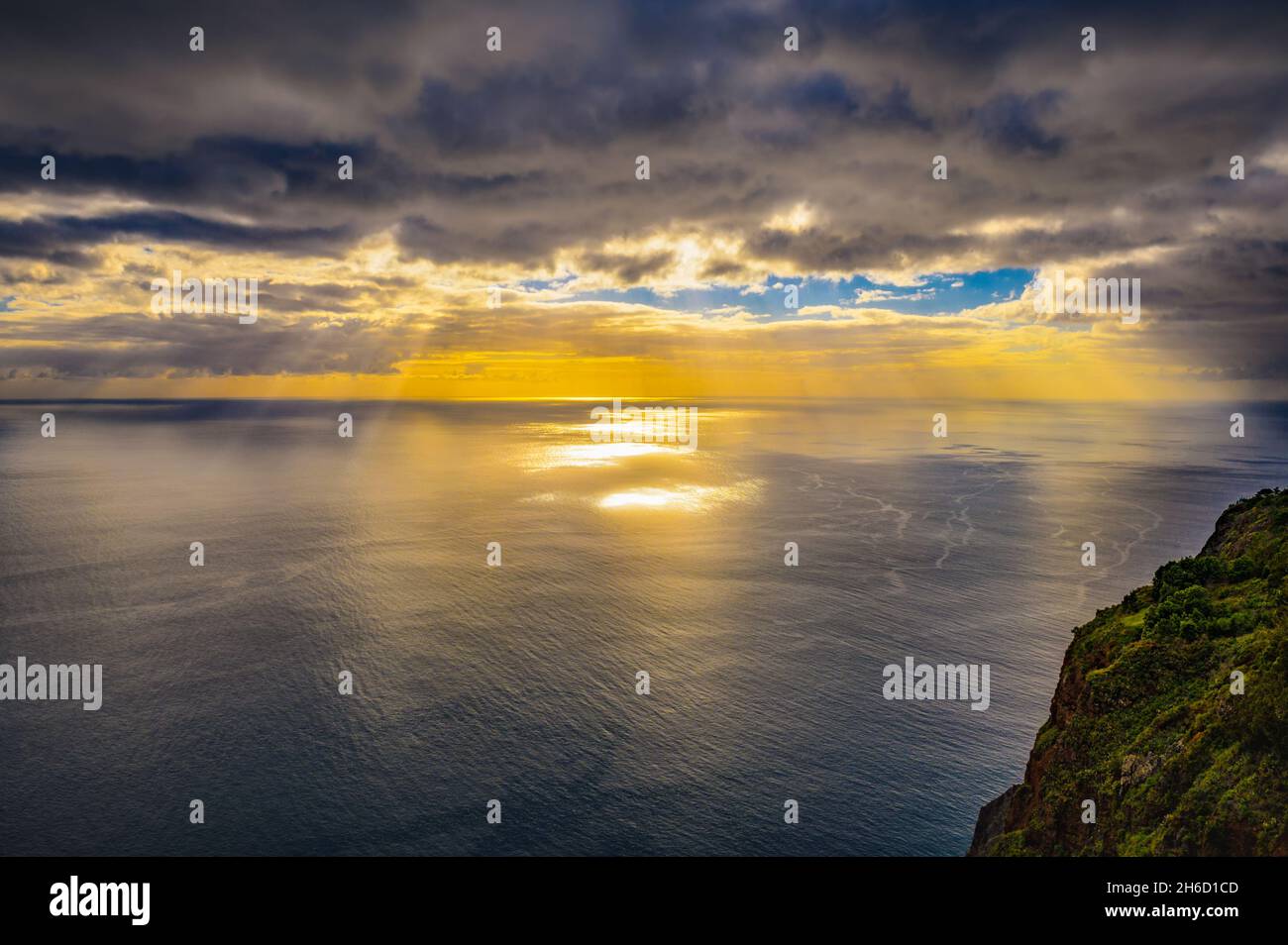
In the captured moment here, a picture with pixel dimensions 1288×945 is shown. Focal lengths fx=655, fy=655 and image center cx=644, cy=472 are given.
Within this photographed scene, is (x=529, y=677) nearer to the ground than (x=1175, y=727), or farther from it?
nearer to the ground

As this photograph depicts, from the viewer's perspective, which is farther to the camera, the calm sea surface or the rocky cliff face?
the calm sea surface

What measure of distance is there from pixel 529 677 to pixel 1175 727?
6085cm

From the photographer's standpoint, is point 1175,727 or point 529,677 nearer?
point 1175,727

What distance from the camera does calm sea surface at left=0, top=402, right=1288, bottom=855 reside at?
52.8 meters

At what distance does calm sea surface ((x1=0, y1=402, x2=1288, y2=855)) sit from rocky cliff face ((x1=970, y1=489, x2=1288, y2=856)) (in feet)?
70.8

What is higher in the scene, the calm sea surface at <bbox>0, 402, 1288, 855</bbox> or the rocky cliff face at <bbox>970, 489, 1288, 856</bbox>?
the rocky cliff face at <bbox>970, 489, 1288, 856</bbox>

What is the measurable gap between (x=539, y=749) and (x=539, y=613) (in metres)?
35.0

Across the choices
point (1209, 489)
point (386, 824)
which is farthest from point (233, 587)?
point (1209, 489)

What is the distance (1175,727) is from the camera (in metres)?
28.8

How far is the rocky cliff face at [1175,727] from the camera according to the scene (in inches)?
945

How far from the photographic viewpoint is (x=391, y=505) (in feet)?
574

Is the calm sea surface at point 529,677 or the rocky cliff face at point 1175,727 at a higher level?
the rocky cliff face at point 1175,727

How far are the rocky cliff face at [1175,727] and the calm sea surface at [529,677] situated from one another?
21.6m
